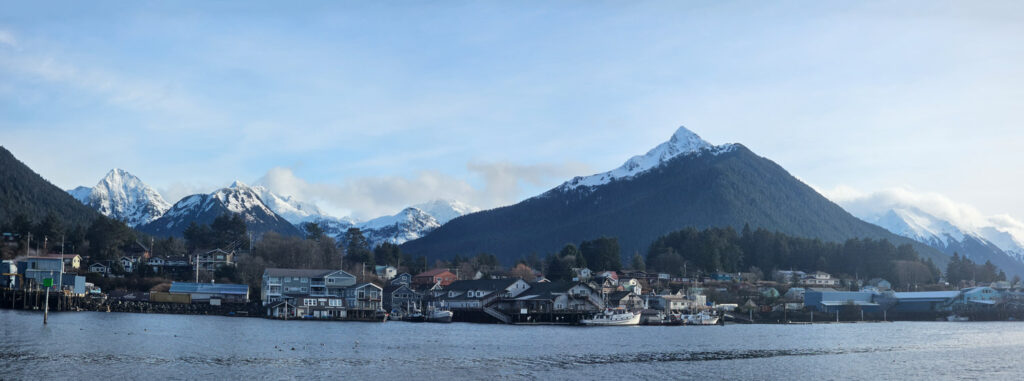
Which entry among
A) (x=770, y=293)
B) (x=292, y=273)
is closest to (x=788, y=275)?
(x=770, y=293)

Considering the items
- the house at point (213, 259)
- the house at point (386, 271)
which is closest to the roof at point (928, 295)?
the house at point (386, 271)

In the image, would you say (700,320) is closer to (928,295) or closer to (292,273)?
(928,295)

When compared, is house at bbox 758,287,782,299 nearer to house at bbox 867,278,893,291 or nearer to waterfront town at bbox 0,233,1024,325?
waterfront town at bbox 0,233,1024,325

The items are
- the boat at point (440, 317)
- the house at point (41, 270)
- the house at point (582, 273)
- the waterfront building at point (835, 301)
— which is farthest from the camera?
the house at point (582, 273)

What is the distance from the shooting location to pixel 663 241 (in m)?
181

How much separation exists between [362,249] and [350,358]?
353 feet

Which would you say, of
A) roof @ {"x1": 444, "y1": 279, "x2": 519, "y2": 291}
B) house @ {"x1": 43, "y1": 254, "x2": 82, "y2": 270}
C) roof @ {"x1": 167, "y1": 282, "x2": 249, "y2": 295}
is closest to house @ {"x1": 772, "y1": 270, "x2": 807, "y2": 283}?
roof @ {"x1": 444, "y1": 279, "x2": 519, "y2": 291}

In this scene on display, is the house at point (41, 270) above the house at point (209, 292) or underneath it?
above

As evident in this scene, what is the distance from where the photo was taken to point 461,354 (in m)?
56.6

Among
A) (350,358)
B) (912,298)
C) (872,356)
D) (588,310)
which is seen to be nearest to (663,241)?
(912,298)

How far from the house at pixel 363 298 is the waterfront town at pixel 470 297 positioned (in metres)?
0.14

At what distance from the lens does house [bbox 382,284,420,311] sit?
402ft

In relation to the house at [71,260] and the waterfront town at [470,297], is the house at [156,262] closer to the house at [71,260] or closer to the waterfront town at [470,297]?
the waterfront town at [470,297]

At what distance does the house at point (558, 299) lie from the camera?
109188mm
